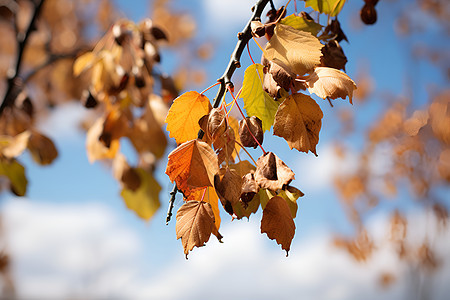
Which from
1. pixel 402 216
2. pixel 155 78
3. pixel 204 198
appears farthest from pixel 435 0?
pixel 204 198

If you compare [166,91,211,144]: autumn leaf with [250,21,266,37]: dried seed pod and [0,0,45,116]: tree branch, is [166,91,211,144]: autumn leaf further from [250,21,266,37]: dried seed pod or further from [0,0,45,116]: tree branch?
[0,0,45,116]: tree branch

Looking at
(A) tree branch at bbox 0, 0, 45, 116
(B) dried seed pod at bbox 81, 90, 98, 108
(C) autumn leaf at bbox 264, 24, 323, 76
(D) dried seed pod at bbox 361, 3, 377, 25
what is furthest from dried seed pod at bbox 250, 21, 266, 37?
(A) tree branch at bbox 0, 0, 45, 116

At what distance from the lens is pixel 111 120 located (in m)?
1.00

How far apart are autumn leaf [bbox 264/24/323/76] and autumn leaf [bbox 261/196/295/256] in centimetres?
14

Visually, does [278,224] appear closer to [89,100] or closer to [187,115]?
[187,115]

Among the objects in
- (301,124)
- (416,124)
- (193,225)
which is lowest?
(193,225)

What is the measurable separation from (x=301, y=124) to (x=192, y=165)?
12 centimetres

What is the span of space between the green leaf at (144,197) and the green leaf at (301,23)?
78 centimetres

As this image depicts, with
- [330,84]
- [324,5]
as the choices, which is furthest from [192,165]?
[324,5]

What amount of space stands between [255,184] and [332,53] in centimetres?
24

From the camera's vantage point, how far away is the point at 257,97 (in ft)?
1.47

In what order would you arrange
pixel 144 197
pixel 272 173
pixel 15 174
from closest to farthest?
pixel 272 173
pixel 15 174
pixel 144 197

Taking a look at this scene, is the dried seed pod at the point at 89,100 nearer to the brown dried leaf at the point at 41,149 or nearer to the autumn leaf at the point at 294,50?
the brown dried leaf at the point at 41,149

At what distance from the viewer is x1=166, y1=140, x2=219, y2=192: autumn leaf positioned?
0.36 metres
